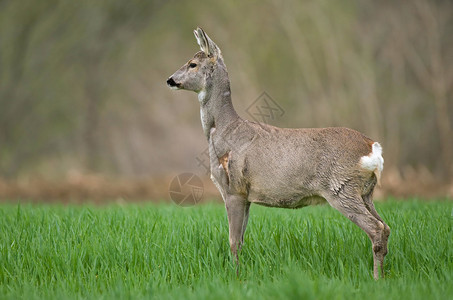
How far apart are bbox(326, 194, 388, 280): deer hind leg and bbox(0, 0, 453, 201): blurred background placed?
28.0 feet

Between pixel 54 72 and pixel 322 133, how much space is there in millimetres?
13124

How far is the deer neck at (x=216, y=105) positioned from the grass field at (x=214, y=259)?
3.77 feet

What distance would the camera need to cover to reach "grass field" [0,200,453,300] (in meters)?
4.23

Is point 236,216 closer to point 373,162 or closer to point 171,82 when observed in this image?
point 373,162

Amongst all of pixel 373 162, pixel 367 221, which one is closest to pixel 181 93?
pixel 373 162

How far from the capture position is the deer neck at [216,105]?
19.1 feet

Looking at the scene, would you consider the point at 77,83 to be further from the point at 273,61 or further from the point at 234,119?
the point at 234,119

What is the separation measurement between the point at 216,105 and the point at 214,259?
1.56m

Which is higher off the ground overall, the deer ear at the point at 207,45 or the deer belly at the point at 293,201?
the deer ear at the point at 207,45

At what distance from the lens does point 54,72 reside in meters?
16.8

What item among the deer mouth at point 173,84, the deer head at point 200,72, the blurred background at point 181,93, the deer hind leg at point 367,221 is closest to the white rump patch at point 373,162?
the deer hind leg at point 367,221

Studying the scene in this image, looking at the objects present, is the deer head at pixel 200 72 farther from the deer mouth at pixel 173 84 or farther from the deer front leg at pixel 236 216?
the deer front leg at pixel 236 216

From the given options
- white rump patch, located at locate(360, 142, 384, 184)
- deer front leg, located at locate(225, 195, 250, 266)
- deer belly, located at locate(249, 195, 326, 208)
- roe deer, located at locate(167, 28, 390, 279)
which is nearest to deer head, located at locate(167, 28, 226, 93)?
roe deer, located at locate(167, 28, 390, 279)

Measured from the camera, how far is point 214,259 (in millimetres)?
5332
